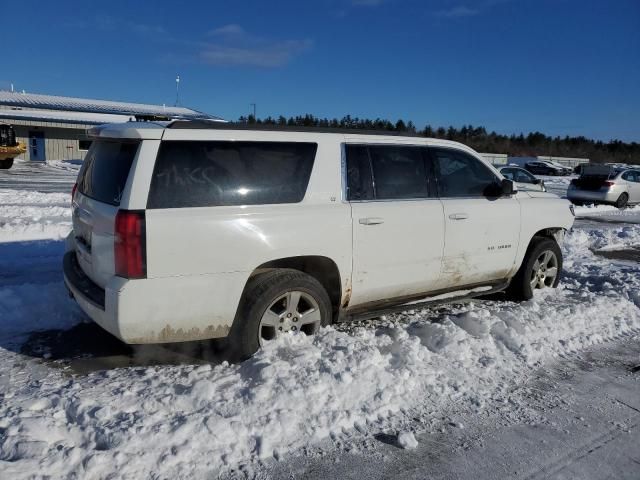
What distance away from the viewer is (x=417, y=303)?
16.4 ft

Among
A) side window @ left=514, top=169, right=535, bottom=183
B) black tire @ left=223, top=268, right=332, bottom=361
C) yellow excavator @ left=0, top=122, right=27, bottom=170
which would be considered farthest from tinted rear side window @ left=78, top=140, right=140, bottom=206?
yellow excavator @ left=0, top=122, right=27, bottom=170

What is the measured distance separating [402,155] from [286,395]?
98.6 inches

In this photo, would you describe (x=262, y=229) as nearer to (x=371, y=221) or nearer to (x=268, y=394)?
(x=371, y=221)

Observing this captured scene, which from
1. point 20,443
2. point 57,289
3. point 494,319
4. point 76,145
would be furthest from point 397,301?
point 76,145

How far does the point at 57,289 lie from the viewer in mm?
5645

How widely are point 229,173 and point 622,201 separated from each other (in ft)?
65.0

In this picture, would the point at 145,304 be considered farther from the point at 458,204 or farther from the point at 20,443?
the point at 458,204

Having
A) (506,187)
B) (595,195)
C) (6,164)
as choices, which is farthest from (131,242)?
(6,164)

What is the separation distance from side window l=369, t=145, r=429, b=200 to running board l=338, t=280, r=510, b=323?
39.4 inches

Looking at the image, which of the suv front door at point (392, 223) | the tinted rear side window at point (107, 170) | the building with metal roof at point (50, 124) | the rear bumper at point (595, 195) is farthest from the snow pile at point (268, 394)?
the building with metal roof at point (50, 124)

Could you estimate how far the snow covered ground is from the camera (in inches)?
116

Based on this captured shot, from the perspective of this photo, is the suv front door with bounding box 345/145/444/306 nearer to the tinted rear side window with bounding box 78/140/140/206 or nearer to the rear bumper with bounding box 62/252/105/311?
the tinted rear side window with bounding box 78/140/140/206

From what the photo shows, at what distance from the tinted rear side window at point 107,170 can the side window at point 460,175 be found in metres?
2.87

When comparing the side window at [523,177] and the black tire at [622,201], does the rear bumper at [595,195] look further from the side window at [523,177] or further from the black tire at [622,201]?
the side window at [523,177]
